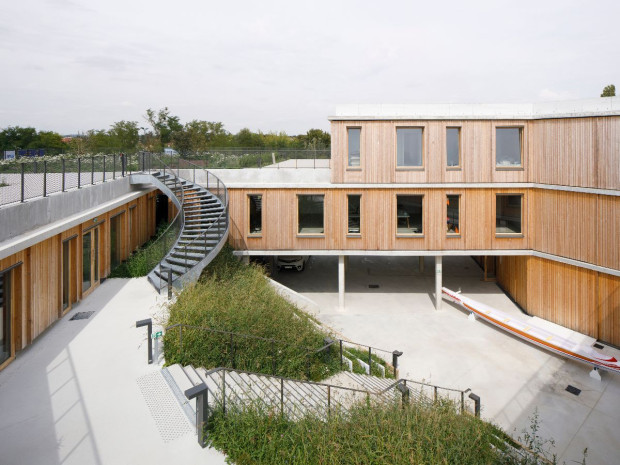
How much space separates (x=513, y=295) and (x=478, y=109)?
8718 millimetres

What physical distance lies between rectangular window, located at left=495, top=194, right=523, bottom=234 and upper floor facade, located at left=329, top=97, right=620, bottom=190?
0.89 meters

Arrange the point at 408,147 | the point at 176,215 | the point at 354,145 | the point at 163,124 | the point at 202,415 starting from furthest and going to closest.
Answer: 1. the point at 163,124
2. the point at 354,145
3. the point at 408,147
4. the point at 176,215
5. the point at 202,415

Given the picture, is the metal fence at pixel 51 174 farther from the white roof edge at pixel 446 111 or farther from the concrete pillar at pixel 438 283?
the concrete pillar at pixel 438 283

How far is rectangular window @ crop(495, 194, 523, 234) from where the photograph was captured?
17031mm

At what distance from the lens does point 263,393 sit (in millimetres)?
7570

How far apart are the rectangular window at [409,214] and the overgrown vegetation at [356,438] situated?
11351 millimetres

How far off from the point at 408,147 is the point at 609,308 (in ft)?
31.0

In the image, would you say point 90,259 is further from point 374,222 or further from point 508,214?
point 508,214

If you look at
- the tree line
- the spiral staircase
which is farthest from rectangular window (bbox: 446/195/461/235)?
the tree line

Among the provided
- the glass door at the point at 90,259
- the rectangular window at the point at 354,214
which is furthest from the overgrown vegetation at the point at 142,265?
the rectangular window at the point at 354,214

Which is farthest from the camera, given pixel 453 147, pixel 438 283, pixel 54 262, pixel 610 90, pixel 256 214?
pixel 610 90

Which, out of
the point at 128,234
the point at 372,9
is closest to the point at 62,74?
the point at 128,234

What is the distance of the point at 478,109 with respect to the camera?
16.5 meters

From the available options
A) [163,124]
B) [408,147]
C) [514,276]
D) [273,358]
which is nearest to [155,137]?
[163,124]
